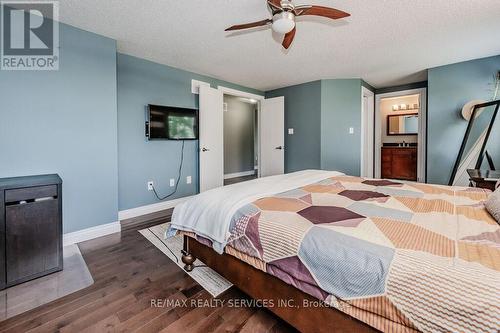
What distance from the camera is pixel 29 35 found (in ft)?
6.87

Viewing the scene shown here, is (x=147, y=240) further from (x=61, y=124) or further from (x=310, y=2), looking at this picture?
(x=310, y=2)

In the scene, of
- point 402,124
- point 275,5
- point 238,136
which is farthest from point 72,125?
point 402,124

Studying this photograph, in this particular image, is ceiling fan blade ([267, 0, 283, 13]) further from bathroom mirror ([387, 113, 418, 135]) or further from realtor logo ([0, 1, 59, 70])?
bathroom mirror ([387, 113, 418, 135])

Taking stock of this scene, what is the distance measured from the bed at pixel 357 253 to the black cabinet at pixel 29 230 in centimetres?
104

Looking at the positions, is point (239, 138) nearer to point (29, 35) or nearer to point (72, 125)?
point (72, 125)

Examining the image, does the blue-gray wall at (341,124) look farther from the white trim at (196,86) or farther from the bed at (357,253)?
the bed at (357,253)

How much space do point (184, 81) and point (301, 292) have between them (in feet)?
11.7

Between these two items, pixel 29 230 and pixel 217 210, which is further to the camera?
pixel 29 230

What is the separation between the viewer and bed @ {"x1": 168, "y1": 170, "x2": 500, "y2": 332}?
0.72 meters

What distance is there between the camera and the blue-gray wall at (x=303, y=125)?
438 centimetres

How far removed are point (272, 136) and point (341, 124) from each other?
4.72ft

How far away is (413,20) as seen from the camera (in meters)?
2.23

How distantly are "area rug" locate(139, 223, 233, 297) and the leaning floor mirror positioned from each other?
3.65 metres

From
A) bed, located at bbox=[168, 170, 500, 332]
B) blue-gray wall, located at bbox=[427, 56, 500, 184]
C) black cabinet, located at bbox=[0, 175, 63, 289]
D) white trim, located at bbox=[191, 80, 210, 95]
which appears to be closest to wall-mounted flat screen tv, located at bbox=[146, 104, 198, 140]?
white trim, located at bbox=[191, 80, 210, 95]
